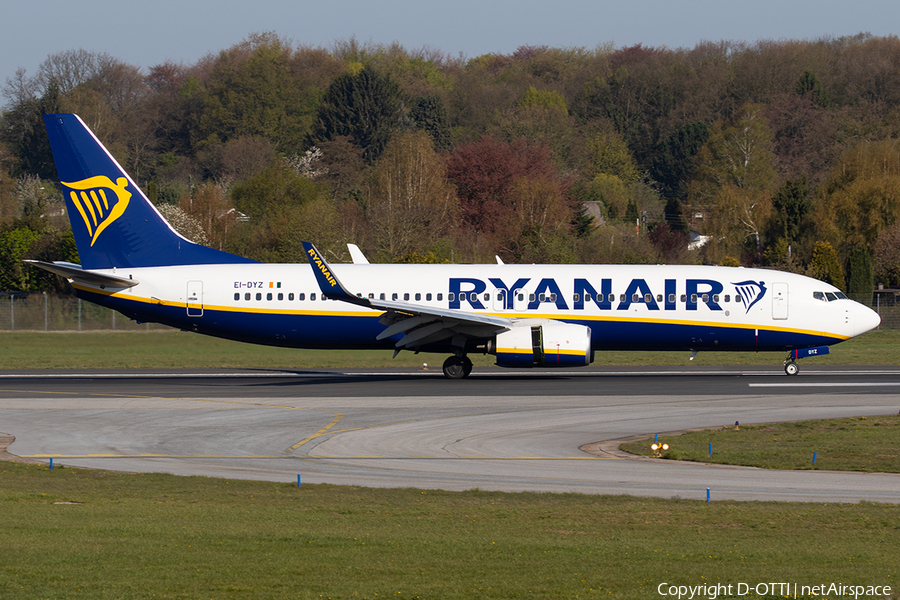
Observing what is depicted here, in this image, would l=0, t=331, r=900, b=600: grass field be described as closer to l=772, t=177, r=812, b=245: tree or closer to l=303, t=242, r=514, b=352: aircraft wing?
l=303, t=242, r=514, b=352: aircraft wing

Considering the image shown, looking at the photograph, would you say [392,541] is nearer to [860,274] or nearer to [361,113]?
[860,274]

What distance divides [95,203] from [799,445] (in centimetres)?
2737

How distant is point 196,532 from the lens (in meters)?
13.1

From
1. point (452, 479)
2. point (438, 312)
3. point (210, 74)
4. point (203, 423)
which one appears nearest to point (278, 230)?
point (438, 312)

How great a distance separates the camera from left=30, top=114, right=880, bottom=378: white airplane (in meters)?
35.4

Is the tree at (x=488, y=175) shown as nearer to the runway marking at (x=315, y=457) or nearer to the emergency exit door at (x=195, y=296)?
the emergency exit door at (x=195, y=296)

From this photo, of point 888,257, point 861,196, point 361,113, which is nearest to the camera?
point 888,257

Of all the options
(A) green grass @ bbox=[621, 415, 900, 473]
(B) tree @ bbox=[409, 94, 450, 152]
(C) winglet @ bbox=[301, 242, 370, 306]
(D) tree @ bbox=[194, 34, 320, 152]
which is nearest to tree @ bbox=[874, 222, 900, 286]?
(A) green grass @ bbox=[621, 415, 900, 473]

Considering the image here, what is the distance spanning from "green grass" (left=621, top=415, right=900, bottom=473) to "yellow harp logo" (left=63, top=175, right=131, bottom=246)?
78.6 feet

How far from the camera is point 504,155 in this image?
4053 inches

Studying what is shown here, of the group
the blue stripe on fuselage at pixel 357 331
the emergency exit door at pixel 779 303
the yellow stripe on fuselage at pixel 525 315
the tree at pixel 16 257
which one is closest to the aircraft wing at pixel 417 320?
the yellow stripe on fuselage at pixel 525 315

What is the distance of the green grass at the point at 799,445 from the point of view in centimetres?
1956

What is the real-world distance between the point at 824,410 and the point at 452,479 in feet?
43.9

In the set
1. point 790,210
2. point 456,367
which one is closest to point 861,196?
point 790,210
